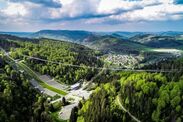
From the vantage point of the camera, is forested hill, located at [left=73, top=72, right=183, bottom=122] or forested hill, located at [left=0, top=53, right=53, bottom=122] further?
forested hill, located at [left=73, top=72, right=183, bottom=122]

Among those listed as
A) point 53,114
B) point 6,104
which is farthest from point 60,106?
point 6,104

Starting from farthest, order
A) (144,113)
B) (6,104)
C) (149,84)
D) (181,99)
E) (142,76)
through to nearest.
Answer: (142,76) < (149,84) < (181,99) < (144,113) < (6,104)

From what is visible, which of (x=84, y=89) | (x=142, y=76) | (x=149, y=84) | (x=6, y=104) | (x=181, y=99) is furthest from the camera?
(x=84, y=89)

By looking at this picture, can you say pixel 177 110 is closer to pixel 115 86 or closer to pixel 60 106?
pixel 115 86

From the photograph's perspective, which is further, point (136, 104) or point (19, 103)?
point (136, 104)

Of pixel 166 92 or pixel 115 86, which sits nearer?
pixel 166 92

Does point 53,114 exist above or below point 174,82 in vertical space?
below

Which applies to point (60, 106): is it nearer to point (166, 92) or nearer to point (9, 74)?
point (9, 74)

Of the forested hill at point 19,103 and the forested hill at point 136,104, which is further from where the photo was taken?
the forested hill at point 136,104

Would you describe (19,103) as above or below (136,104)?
above
